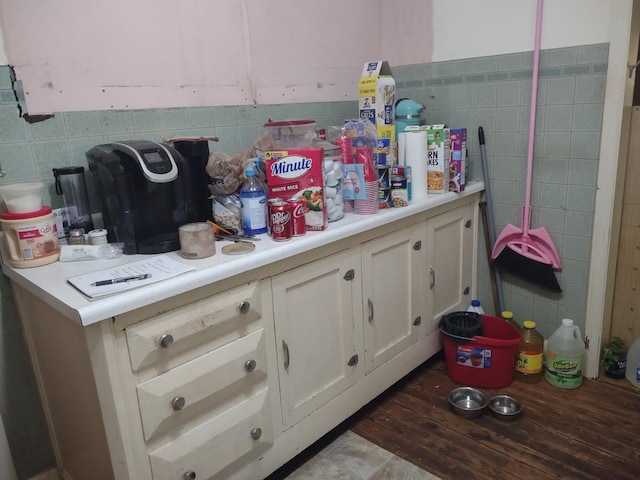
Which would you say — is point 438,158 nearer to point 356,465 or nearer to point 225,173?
point 225,173

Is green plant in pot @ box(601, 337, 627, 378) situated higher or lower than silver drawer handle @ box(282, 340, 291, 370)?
lower

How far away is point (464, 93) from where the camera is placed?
2225 mm

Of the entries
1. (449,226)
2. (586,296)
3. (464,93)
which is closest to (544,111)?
(464,93)

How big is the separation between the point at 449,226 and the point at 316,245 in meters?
0.89

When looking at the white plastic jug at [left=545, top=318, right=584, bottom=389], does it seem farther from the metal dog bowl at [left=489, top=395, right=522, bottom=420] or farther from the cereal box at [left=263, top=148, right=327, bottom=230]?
the cereal box at [left=263, top=148, right=327, bottom=230]

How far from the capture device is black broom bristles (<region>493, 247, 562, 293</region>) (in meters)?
2.11

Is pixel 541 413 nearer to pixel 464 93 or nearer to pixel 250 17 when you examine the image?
pixel 464 93

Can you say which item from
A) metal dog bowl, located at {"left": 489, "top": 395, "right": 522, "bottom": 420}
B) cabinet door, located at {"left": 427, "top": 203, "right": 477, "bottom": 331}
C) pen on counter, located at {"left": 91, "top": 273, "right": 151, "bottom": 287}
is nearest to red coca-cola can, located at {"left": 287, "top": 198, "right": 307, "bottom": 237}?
pen on counter, located at {"left": 91, "top": 273, "right": 151, "bottom": 287}

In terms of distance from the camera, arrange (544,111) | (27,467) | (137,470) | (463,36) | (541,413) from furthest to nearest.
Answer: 1. (463,36)
2. (544,111)
3. (541,413)
4. (27,467)
5. (137,470)

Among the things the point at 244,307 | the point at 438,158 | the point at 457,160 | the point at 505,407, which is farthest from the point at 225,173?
the point at 505,407

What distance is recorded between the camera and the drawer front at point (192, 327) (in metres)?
1.13

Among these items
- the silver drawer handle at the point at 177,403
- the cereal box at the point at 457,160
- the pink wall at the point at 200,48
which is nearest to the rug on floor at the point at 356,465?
the silver drawer handle at the point at 177,403

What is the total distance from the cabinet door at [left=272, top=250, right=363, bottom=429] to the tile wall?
694mm

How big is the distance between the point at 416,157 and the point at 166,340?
3.96 feet
